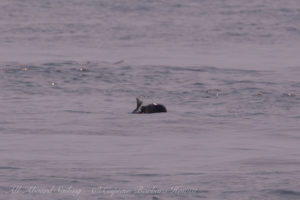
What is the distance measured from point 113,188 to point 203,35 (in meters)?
25.6

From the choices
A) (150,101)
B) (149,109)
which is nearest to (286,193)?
(149,109)

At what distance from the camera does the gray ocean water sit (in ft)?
37.3

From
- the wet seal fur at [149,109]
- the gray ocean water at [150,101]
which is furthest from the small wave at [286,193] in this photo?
the wet seal fur at [149,109]

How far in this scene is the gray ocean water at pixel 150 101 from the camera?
1138cm

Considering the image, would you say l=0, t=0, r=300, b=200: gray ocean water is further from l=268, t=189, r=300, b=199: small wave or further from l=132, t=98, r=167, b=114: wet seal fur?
l=132, t=98, r=167, b=114: wet seal fur

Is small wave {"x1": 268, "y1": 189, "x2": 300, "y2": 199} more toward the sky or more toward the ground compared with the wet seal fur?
more toward the sky

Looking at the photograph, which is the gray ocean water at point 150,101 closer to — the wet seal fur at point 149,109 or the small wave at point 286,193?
the small wave at point 286,193

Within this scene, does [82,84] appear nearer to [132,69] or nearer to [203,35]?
[132,69]

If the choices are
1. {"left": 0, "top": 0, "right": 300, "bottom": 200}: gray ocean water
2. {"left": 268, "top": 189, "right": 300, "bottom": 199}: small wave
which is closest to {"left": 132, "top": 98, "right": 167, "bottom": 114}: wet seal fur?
{"left": 0, "top": 0, "right": 300, "bottom": 200}: gray ocean water

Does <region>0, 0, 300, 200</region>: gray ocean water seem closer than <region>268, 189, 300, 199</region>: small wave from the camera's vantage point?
No

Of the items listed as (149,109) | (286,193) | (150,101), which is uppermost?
(286,193)

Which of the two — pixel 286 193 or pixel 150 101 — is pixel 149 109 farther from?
pixel 286 193

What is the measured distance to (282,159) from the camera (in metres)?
12.9

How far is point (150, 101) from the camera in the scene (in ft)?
66.9
